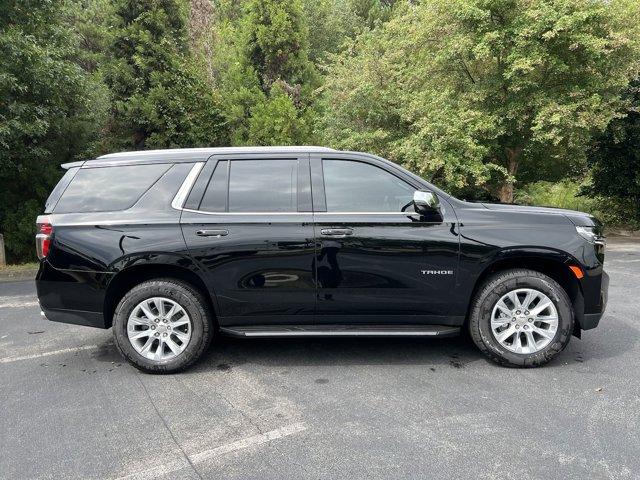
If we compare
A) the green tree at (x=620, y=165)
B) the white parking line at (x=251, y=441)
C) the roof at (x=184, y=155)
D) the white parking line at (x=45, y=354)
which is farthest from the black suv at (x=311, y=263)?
the green tree at (x=620, y=165)

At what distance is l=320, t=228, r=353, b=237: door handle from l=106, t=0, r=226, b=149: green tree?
32.9 feet

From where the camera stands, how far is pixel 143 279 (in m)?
4.31

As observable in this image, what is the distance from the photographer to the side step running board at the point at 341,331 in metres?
4.15

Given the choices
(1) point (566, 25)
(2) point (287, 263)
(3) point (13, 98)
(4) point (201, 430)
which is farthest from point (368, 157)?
(3) point (13, 98)

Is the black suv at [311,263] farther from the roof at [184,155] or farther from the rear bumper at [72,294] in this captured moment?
the roof at [184,155]

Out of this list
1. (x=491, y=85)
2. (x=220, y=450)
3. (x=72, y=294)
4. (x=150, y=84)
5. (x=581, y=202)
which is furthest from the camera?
(x=581, y=202)

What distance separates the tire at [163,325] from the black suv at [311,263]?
0.01m

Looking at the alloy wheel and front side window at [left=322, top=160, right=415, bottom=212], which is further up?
front side window at [left=322, top=160, right=415, bottom=212]

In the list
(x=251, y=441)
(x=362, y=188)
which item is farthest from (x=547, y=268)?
(x=251, y=441)

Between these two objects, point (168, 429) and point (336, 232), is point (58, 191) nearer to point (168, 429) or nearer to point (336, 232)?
point (168, 429)

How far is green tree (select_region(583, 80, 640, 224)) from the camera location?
43.9 ft

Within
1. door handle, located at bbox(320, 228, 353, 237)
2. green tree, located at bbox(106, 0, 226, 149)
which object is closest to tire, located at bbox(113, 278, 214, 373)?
door handle, located at bbox(320, 228, 353, 237)

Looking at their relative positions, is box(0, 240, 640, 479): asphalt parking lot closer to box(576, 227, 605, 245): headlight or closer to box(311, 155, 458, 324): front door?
box(311, 155, 458, 324): front door

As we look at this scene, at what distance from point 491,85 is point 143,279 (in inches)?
356
